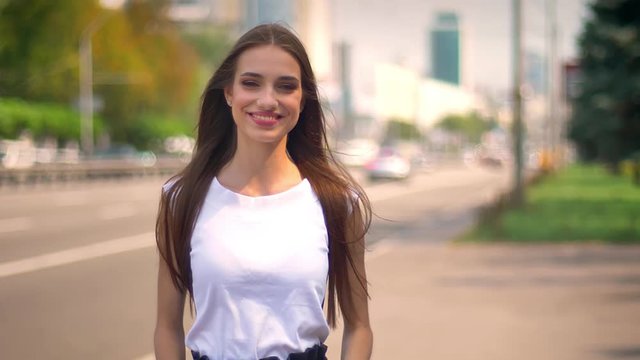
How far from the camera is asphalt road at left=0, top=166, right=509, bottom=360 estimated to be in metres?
10.4

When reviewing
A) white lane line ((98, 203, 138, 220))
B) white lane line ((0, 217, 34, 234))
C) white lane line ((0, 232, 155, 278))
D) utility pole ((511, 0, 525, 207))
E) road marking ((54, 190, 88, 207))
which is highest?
utility pole ((511, 0, 525, 207))

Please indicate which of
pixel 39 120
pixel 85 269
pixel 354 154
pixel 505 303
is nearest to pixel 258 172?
pixel 354 154

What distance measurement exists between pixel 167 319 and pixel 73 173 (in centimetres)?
4819

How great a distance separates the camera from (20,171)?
4525 centimetres

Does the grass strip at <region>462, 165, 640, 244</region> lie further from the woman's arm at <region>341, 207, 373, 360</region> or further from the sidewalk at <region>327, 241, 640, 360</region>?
the woman's arm at <region>341, 207, 373, 360</region>

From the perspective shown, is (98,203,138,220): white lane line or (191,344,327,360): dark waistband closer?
(191,344,327,360): dark waistband

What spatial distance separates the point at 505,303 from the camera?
13.4 meters

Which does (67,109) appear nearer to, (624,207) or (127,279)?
(624,207)

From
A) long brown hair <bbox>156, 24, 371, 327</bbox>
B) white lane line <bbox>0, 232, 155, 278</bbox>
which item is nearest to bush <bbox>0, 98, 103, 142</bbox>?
white lane line <bbox>0, 232, 155, 278</bbox>

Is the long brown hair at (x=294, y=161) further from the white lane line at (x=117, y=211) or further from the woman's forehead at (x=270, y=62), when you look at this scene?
the white lane line at (x=117, y=211)

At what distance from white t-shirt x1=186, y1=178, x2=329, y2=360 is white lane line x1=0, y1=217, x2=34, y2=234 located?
19.9 meters

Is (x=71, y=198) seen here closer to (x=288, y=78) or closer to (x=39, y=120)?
(x=288, y=78)

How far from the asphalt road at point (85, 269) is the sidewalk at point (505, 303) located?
85cm

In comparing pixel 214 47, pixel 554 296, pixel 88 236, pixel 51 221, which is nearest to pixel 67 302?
pixel 554 296
